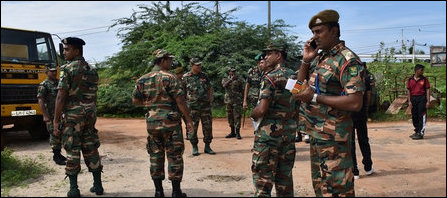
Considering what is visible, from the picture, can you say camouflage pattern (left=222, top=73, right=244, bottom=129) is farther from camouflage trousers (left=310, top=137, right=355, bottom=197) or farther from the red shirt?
camouflage trousers (left=310, top=137, right=355, bottom=197)

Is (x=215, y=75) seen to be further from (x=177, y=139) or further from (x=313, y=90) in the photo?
(x=313, y=90)

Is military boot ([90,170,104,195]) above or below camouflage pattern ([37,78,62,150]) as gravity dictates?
below

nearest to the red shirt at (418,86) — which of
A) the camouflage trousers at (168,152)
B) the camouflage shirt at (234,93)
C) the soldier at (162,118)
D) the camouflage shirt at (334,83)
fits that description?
the camouflage shirt at (234,93)

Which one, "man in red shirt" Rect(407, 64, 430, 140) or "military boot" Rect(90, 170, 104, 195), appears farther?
"man in red shirt" Rect(407, 64, 430, 140)

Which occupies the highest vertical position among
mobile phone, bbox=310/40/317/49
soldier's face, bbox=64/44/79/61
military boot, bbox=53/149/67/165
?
soldier's face, bbox=64/44/79/61

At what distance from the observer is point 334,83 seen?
2.95 meters

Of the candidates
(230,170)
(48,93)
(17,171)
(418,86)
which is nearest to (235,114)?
(230,170)

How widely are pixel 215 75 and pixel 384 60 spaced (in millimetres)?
6704

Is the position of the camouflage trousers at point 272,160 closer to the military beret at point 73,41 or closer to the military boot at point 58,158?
the military beret at point 73,41

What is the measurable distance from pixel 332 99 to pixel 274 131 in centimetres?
99

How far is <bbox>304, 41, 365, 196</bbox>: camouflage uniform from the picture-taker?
2902 mm

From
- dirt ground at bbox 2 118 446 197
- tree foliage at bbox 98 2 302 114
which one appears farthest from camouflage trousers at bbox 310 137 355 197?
tree foliage at bbox 98 2 302 114

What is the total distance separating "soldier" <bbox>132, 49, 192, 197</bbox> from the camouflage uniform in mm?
1902

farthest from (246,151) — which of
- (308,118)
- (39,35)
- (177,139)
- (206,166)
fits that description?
(39,35)
